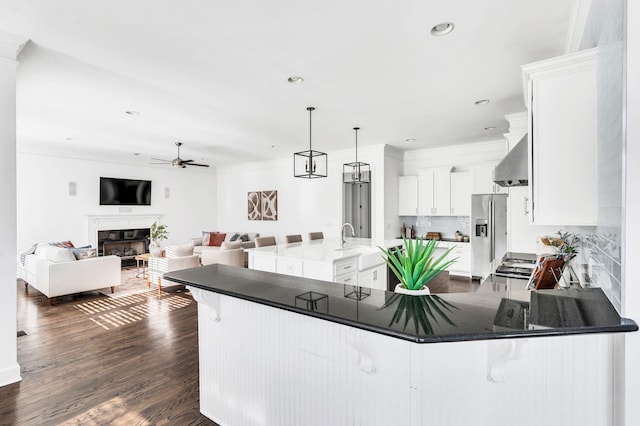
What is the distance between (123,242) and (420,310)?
27.9ft

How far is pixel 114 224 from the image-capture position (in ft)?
25.4

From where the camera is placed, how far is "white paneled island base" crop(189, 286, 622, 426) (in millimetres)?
1210

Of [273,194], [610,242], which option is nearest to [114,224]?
[273,194]

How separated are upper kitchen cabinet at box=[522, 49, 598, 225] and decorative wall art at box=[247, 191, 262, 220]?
24.8 feet

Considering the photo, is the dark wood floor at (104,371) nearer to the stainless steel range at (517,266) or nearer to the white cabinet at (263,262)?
the white cabinet at (263,262)

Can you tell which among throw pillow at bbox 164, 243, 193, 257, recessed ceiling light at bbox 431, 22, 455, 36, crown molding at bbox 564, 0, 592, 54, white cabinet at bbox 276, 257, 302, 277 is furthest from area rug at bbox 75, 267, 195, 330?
crown molding at bbox 564, 0, 592, 54

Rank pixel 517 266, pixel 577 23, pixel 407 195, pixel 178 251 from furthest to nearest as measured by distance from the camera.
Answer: pixel 407 195 → pixel 178 251 → pixel 517 266 → pixel 577 23

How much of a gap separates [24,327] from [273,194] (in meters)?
5.55

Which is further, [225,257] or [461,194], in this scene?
[461,194]

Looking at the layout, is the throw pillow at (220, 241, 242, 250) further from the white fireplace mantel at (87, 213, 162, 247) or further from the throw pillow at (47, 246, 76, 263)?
the white fireplace mantel at (87, 213, 162, 247)

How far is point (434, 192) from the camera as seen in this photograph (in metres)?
6.59

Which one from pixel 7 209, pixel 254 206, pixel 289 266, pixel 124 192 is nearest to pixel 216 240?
pixel 254 206

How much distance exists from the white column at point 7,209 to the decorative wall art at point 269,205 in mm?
6058

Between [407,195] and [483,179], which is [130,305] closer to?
[407,195]
